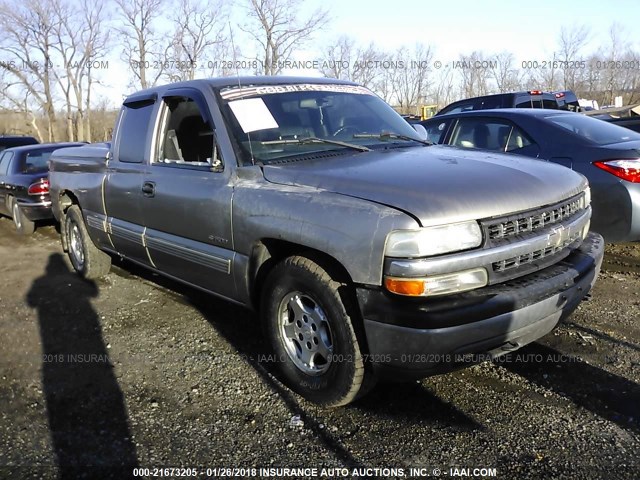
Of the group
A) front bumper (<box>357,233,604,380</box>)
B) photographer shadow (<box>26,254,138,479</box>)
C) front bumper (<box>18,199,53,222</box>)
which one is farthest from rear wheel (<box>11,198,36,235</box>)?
front bumper (<box>357,233,604,380</box>)

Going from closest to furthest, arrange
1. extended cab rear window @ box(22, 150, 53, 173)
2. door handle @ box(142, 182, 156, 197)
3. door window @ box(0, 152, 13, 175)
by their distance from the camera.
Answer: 1. door handle @ box(142, 182, 156, 197)
2. extended cab rear window @ box(22, 150, 53, 173)
3. door window @ box(0, 152, 13, 175)

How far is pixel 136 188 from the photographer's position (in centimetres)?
446

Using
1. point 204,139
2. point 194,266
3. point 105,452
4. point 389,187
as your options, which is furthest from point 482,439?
point 204,139

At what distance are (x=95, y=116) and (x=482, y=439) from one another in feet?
154

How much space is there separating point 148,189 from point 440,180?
2.43 meters

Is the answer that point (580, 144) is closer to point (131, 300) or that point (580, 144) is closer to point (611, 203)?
point (611, 203)

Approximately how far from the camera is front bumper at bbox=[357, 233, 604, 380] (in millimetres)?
2521

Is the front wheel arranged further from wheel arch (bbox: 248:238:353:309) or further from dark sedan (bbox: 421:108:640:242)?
dark sedan (bbox: 421:108:640:242)

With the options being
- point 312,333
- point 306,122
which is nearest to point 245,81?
point 306,122

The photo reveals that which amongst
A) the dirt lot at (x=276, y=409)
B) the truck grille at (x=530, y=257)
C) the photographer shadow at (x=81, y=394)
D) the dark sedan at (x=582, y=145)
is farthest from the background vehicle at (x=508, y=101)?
the truck grille at (x=530, y=257)

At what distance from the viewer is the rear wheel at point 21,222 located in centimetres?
959

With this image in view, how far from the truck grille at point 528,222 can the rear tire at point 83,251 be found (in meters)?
4.57

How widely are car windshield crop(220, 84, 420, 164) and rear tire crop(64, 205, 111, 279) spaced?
2.99 m

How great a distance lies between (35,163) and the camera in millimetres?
9672
